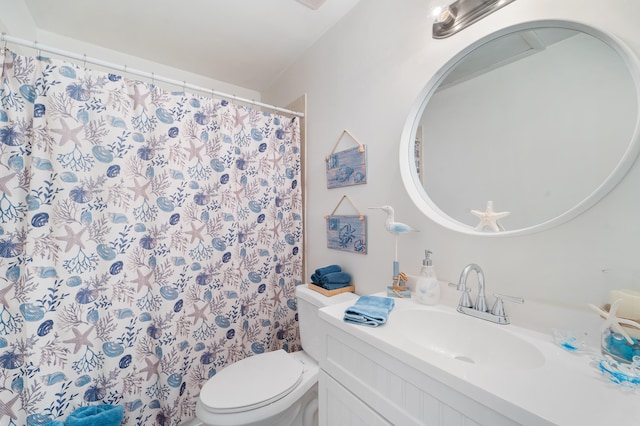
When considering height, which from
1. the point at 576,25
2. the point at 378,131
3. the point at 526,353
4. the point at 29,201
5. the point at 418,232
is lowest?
the point at 526,353

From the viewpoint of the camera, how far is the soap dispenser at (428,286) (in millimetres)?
945

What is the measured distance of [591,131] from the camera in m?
0.70

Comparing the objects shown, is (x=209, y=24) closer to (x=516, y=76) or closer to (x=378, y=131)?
(x=378, y=131)

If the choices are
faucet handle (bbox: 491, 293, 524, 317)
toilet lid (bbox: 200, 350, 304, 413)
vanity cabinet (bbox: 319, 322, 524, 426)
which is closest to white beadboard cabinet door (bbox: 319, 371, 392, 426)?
vanity cabinet (bbox: 319, 322, 524, 426)

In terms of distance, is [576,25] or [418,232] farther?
[418,232]

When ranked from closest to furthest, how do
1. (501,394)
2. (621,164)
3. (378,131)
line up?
(501,394) → (621,164) → (378,131)

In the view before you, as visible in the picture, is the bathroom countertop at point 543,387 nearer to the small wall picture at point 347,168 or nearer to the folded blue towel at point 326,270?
the folded blue towel at point 326,270

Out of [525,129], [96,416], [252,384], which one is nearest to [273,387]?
[252,384]

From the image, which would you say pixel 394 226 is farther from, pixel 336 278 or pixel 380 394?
pixel 380 394

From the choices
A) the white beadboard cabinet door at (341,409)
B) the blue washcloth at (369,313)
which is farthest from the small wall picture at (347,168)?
the white beadboard cabinet door at (341,409)

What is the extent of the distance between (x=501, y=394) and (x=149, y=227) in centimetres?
154

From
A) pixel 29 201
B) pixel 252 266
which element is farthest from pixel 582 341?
pixel 29 201

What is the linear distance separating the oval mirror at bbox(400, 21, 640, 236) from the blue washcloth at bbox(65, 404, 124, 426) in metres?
1.60

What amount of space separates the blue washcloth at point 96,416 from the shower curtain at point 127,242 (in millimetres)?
75
